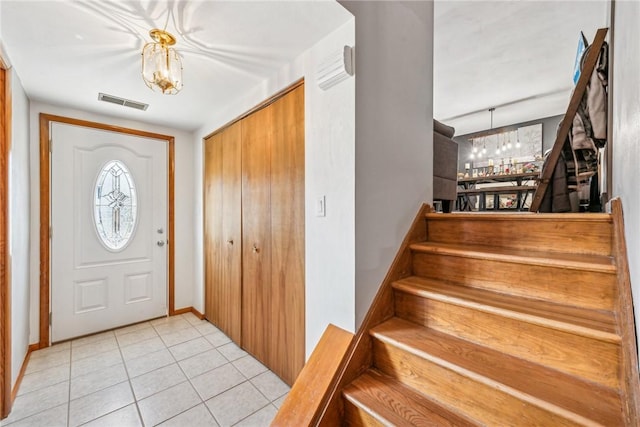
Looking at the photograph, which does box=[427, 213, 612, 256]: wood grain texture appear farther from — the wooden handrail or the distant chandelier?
the distant chandelier

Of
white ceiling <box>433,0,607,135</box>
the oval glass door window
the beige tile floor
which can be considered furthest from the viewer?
the oval glass door window

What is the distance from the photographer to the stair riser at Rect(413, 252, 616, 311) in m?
1.16

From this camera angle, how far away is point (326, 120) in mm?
1611

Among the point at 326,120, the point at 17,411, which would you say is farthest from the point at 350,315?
the point at 17,411

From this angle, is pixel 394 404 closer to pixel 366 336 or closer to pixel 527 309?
pixel 366 336

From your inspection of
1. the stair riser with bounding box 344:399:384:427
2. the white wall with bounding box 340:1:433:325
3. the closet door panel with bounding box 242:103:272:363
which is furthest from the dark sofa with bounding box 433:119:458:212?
the stair riser with bounding box 344:399:384:427

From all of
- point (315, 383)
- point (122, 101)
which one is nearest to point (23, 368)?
point (122, 101)

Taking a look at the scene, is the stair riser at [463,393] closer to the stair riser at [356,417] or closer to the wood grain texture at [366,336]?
the wood grain texture at [366,336]

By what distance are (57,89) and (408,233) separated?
3.15 m

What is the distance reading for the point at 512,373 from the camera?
1068 mm

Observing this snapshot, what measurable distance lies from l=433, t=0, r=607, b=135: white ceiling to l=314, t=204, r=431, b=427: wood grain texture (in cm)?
188

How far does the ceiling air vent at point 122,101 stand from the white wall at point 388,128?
234 cm

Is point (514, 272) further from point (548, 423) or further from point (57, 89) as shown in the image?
point (57, 89)

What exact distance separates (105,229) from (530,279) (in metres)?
3.75
